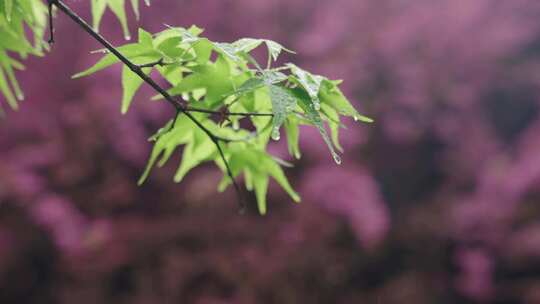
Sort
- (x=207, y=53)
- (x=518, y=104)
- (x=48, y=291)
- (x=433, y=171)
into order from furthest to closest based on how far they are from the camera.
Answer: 1. (x=518, y=104)
2. (x=433, y=171)
3. (x=48, y=291)
4. (x=207, y=53)

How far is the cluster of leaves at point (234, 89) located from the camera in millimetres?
506

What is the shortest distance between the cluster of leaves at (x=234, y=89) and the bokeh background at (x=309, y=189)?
5.15 ft

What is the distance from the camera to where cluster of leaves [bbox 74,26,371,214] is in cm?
51

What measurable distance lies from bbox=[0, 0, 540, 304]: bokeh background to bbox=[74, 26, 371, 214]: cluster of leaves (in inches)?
61.9

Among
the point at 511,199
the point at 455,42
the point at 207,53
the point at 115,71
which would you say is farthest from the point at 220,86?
the point at 455,42

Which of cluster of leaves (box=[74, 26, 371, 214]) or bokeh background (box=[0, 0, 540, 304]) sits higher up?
cluster of leaves (box=[74, 26, 371, 214])

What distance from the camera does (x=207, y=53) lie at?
0.57m

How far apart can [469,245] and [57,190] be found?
5.27ft

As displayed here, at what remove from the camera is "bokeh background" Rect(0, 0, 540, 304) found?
89.4 inches

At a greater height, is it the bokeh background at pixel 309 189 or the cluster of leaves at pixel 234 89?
the cluster of leaves at pixel 234 89

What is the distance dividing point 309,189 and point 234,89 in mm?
1810

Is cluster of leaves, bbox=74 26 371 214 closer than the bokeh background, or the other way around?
cluster of leaves, bbox=74 26 371 214

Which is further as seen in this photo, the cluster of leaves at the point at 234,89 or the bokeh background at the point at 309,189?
the bokeh background at the point at 309,189

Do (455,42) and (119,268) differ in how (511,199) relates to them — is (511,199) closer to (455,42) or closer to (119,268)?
(455,42)
